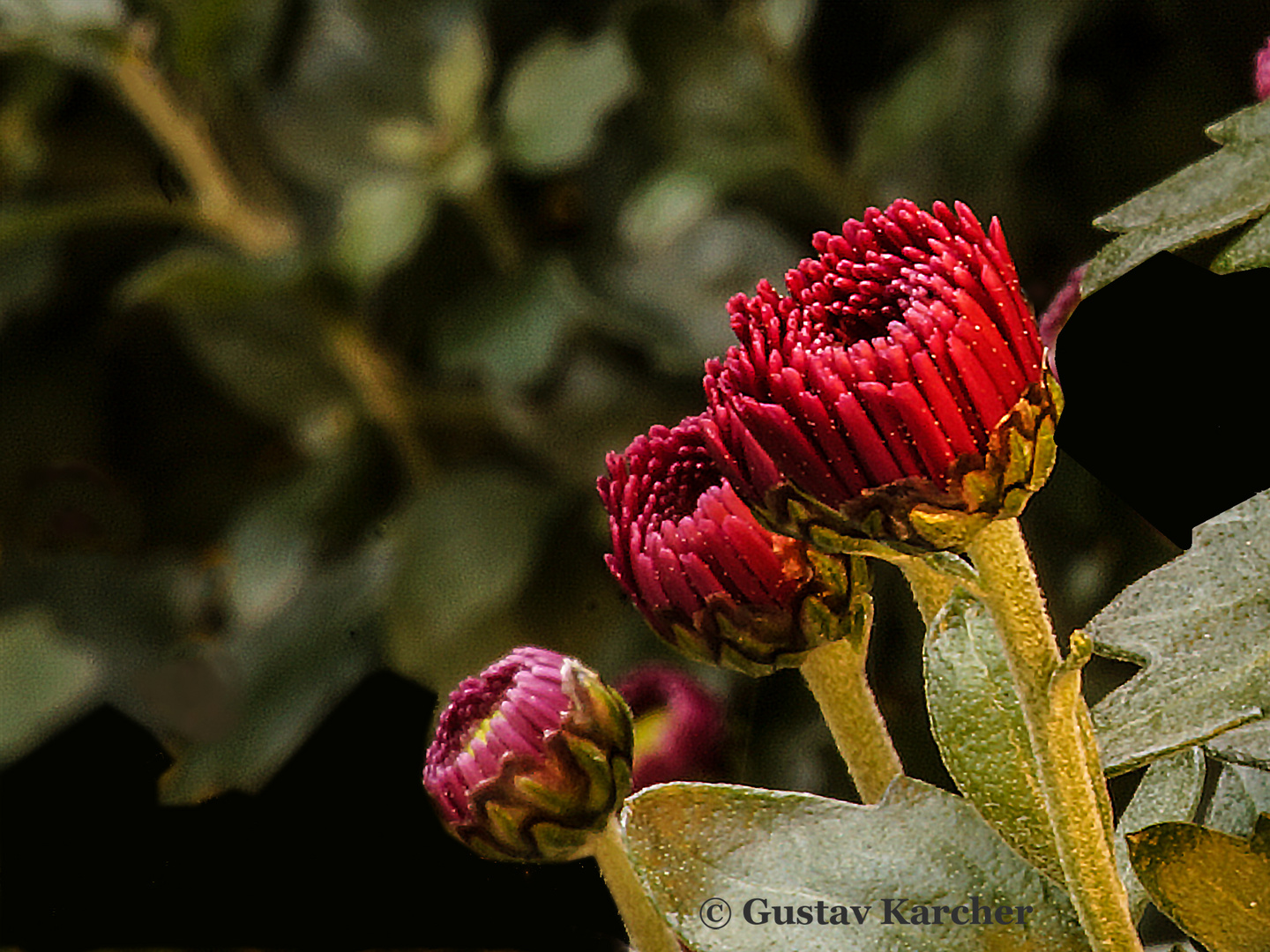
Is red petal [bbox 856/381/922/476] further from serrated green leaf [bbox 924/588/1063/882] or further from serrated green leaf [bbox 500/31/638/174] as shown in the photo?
serrated green leaf [bbox 500/31/638/174]

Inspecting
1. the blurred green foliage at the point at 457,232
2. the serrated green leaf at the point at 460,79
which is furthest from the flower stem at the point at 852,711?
the serrated green leaf at the point at 460,79

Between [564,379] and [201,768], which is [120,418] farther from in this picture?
[201,768]

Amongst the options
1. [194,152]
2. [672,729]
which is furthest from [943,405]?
[194,152]

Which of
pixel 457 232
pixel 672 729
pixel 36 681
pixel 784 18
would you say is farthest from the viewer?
pixel 457 232

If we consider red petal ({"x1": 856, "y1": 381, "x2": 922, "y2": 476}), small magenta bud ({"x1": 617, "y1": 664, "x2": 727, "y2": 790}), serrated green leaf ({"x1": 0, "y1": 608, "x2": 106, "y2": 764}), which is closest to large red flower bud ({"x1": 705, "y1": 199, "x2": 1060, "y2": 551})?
red petal ({"x1": 856, "y1": 381, "x2": 922, "y2": 476})

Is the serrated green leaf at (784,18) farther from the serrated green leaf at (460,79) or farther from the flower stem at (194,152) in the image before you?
the flower stem at (194,152)

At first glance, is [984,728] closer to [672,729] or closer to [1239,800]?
[1239,800]
